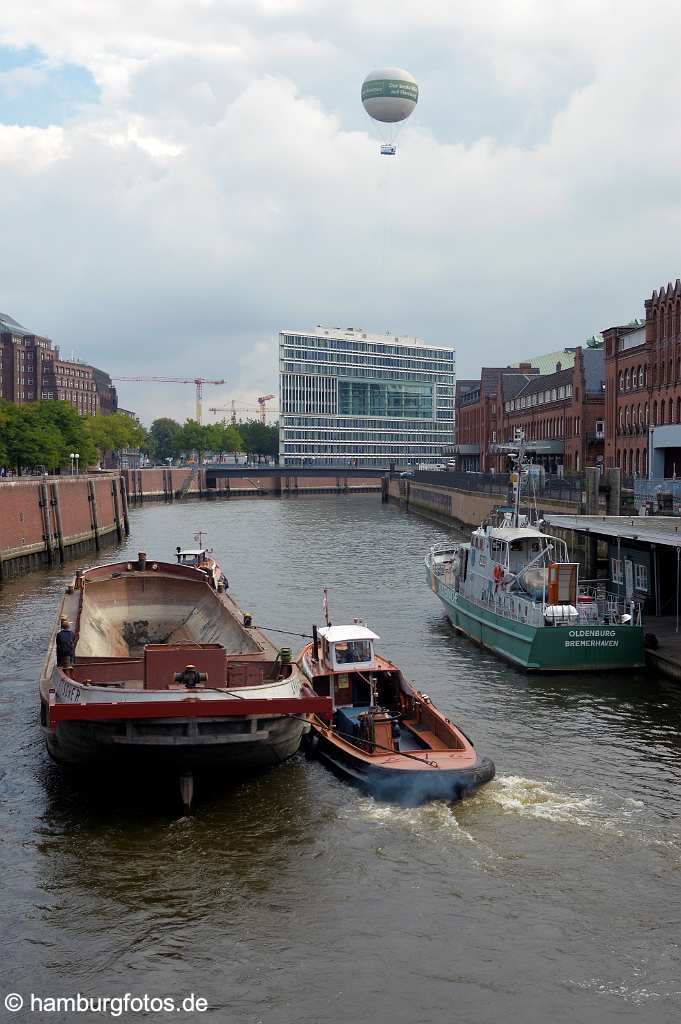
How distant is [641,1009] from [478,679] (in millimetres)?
19799

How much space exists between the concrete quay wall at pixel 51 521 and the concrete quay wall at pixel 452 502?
114 feet

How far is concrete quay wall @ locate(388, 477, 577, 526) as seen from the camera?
8346 centimetres

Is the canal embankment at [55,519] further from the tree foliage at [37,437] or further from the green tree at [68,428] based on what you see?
the green tree at [68,428]

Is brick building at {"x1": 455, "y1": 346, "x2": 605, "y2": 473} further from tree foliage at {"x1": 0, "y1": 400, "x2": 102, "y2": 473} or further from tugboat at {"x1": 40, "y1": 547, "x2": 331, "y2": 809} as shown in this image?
tree foliage at {"x1": 0, "y1": 400, "x2": 102, "y2": 473}

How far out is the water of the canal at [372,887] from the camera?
15242mm

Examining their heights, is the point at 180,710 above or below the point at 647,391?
below

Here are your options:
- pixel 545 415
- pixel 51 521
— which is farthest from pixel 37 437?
pixel 545 415

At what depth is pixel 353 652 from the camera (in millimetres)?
26844

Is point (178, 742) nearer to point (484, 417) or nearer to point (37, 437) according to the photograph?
point (37, 437)

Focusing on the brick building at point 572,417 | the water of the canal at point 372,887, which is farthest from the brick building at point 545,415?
the water of the canal at point 372,887

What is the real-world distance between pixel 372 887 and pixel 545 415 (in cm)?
9305

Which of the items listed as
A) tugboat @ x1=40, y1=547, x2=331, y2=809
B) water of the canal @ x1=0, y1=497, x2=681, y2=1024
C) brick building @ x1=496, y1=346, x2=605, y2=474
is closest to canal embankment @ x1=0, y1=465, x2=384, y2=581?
brick building @ x1=496, y1=346, x2=605, y2=474

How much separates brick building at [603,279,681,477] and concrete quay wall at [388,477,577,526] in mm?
8513

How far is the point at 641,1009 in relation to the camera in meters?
14.7
